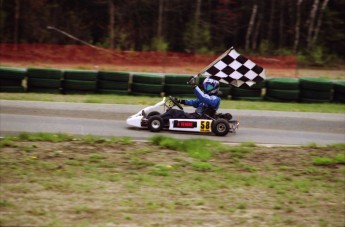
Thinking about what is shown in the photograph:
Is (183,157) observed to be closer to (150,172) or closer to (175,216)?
(150,172)

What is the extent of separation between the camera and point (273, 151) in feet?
30.5

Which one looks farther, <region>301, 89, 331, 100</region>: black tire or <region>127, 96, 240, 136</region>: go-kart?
<region>301, 89, 331, 100</region>: black tire

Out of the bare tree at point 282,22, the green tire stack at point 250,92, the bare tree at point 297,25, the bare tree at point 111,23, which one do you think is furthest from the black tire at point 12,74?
the bare tree at point 282,22

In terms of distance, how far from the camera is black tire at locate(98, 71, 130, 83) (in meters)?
16.2

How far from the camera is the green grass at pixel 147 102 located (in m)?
14.8

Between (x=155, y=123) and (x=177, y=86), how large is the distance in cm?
540

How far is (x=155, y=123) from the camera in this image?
10.9 m

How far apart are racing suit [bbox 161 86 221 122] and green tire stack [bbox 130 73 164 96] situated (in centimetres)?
514

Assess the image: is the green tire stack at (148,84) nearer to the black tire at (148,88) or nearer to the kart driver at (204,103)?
the black tire at (148,88)

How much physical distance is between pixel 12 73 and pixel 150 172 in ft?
31.1

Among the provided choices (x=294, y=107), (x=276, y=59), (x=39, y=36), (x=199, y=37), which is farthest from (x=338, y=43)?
(x=294, y=107)

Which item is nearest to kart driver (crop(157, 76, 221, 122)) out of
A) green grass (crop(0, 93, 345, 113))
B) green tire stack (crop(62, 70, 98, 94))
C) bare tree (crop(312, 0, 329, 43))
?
green grass (crop(0, 93, 345, 113))

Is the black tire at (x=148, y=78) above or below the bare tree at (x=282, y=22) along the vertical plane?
below

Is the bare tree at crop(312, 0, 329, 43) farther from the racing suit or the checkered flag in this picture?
the racing suit
